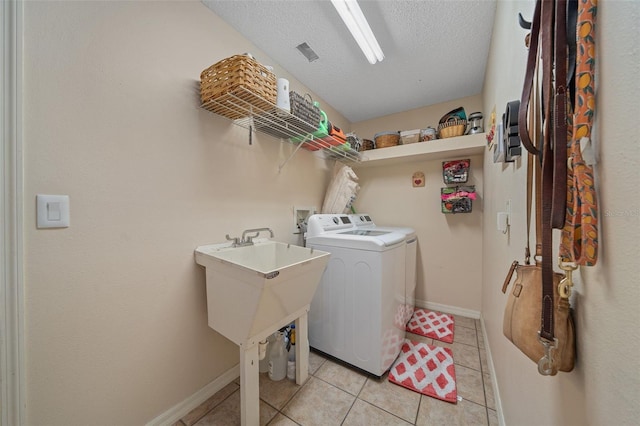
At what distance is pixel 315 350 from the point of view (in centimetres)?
A: 191

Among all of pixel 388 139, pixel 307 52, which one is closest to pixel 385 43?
pixel 307 52

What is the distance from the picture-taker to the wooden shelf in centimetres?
212

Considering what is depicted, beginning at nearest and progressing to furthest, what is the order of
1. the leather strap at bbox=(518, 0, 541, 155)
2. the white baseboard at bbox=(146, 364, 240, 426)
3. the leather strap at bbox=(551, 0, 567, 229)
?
the leather strap at bbox=(551, 0, 567, 229)
the leather strap at bbox=(518, 0, 541, 155)
the white baseboard at bbox=(146, 364, 240, 426)

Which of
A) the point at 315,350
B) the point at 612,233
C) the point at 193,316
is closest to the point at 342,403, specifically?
the point at 315,350

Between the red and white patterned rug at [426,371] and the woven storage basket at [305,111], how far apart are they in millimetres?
1951

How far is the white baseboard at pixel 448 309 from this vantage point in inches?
97.4

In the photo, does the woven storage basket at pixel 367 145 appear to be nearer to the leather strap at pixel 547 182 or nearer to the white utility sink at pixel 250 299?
the white utility sink at pixel 250 299

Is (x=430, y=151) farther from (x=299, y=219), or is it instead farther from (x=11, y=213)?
(x=11, y=213)

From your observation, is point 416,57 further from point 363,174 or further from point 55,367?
point 55,367

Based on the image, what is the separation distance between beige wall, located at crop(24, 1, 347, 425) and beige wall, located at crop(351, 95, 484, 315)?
2.00 metres

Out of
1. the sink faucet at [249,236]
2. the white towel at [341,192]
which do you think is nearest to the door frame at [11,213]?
the sink faucet at [249,236]

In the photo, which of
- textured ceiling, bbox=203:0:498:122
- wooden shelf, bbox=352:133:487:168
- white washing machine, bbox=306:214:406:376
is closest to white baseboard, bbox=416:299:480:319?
white washing machine, bbox=306:214:406:376

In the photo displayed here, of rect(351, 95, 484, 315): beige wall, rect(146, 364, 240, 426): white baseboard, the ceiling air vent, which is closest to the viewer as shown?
rect(146, 364, 240, 426): white baseboard

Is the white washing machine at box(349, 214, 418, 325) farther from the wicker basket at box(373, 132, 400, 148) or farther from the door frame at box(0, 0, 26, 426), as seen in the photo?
the door frame at box(0, 0, 26, 426)
